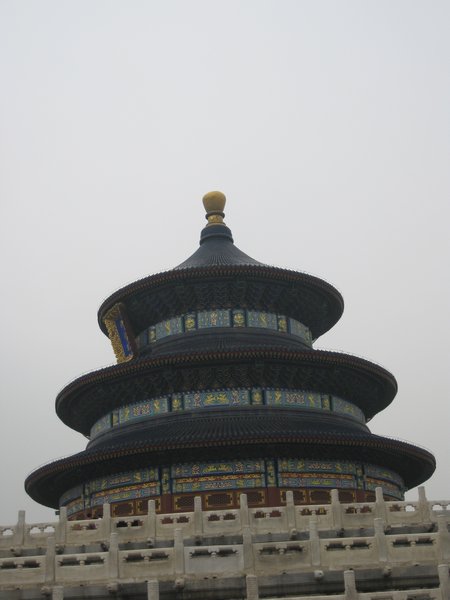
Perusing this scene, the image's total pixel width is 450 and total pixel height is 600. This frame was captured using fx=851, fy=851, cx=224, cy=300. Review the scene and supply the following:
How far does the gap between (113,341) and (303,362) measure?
11146mm

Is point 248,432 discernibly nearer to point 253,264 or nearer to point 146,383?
point 146,383

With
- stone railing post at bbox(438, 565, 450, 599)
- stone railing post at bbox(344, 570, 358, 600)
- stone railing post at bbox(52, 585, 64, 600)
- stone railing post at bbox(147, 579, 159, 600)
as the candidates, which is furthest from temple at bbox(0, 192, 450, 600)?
stone railing post at bbox(344, 570, 358, 600)

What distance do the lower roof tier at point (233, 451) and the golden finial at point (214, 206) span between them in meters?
14.4

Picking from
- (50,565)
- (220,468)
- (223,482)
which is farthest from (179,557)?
(220,468)

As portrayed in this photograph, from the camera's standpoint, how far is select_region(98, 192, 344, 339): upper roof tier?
127ft

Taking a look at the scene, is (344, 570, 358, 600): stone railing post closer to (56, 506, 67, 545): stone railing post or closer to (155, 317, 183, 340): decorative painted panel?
(56, 506, 67, 545): stone railing post

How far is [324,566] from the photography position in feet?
53.6

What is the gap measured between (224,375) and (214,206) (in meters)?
12.8

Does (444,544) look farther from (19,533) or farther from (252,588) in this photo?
(19,533)

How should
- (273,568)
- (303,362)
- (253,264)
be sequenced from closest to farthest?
1. (273,568)
2. (303,362)
3. (253,264)

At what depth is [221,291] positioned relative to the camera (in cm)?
3928

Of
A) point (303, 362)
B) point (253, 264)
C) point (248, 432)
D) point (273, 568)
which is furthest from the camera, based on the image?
point (253, 264)

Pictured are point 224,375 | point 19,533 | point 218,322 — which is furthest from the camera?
point 218,322

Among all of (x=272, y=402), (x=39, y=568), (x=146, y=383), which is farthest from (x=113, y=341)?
(x=39, y=568)
